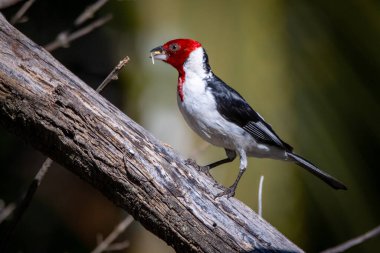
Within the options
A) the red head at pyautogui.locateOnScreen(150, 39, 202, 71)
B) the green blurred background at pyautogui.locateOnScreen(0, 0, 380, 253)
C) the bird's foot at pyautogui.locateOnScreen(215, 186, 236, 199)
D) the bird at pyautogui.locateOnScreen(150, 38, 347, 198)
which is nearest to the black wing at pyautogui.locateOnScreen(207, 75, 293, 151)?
the bird at pyautogui.locateOnScreen(150, 38, 347, 198)

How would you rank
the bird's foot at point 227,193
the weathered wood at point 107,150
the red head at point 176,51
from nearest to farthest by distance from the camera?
the weathered wood at point 107,150
the bird's foot at point 227,193
the red head at point 176,51

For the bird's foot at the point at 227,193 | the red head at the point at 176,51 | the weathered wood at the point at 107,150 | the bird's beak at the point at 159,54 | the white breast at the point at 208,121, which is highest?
the red head at the point at 176,51

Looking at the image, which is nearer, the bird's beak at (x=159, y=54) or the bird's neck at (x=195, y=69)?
the bird's neck at (x=195, y=69)

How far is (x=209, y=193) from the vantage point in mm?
3023

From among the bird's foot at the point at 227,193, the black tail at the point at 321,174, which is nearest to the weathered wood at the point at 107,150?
the bird's foot at the point at 227,193

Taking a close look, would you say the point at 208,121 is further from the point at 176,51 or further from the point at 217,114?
the point at 176,51

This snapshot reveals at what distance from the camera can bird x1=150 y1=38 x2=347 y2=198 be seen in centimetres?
381

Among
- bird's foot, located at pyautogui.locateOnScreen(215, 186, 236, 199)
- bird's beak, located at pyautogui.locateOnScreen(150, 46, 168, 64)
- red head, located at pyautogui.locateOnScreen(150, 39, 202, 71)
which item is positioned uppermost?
red head, located at pyautogui.locateOnScreen(150, 39, 202, 71)

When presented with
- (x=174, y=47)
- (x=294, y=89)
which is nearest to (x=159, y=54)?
(x=174, y=47)

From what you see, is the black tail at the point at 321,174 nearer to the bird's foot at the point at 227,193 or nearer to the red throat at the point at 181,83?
the red throat at the point at 181,83

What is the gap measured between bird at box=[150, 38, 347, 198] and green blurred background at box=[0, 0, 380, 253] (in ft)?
1.37

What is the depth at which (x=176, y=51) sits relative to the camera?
4.11 metres

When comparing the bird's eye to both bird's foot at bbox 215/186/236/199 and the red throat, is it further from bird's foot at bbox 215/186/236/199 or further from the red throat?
bird's foot at bbox 215/186/236/199

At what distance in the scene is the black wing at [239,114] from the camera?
3.87 m
